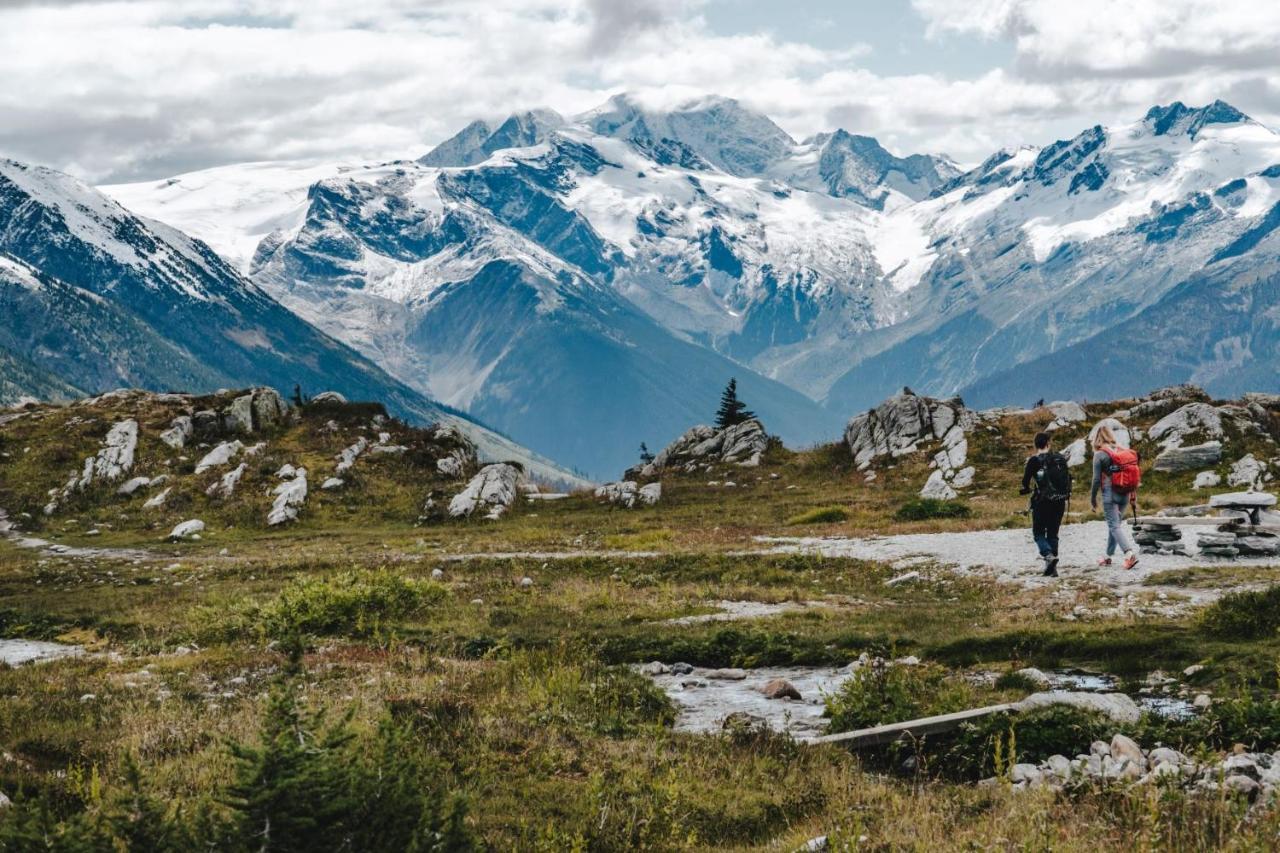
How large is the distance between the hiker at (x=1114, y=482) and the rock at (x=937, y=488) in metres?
24.9

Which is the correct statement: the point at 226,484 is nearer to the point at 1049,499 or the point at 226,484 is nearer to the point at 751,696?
the point at 1049,499

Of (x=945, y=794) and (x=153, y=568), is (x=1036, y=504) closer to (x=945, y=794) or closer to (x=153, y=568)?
(x=945, y=794)

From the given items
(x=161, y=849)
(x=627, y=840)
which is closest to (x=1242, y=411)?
(x=627, y=840)

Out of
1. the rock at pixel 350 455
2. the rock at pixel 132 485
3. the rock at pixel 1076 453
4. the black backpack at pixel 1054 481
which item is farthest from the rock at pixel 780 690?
the rock at pixel 132 485

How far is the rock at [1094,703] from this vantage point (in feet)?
40.5

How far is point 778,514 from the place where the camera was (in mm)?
50156

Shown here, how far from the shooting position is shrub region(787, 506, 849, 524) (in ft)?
153

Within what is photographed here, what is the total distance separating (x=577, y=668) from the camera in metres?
16.5

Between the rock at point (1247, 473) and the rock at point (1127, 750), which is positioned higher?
the rock at point (1247, 473)

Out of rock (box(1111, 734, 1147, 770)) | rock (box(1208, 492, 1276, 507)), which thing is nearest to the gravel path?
rock (box(1208, 492, 1276, 507))

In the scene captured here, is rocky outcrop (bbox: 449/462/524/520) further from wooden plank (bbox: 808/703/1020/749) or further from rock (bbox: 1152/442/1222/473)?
wooden plank (bbox: 808/703/1020/749)

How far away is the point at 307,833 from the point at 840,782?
5807mm

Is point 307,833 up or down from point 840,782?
up

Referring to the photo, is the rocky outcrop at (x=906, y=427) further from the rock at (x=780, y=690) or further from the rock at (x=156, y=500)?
the rock at (x=780, y=690)
